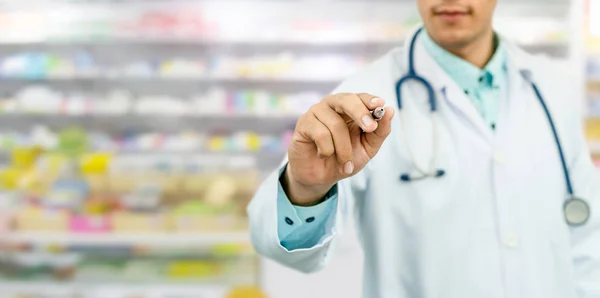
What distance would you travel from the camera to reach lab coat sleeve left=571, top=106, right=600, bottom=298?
1094 mm

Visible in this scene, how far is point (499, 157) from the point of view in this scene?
3.34ft

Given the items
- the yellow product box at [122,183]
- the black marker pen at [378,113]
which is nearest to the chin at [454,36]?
the black marker pen at [378,113]

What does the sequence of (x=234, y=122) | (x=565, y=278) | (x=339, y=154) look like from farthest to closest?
1. (x=234, y=122)
2. (x=565, y=278)
3. (x=339, y=154)

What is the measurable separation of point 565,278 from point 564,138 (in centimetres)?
28

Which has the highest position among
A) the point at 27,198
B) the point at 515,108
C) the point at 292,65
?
the point at 292,65

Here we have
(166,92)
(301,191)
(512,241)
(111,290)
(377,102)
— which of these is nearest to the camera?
(377,102)

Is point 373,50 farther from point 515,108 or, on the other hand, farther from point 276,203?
point 276,203

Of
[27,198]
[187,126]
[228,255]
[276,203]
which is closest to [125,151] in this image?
[187,126]

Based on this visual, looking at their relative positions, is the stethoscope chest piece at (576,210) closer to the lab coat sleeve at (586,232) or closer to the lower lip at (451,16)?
the lab coat sleeve at (586,232)

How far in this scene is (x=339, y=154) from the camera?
0.69 metres

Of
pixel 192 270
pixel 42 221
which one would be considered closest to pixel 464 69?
pixel 192 270

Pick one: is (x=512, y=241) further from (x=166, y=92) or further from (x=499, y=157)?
(x=166, y=92)

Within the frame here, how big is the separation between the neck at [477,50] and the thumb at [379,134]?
1.47 ft

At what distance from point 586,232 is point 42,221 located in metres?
2.23
